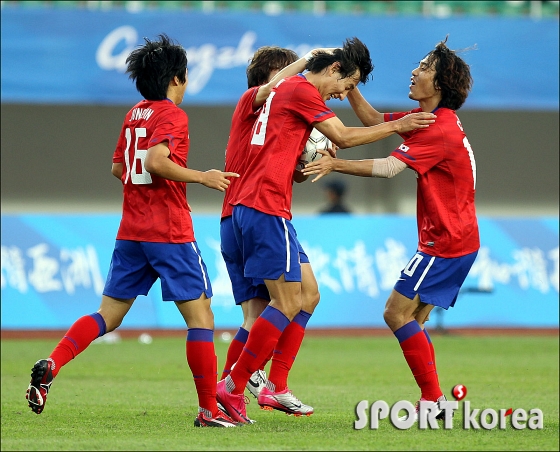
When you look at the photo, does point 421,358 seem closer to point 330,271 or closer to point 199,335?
point 199,335

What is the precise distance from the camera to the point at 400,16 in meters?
15.2

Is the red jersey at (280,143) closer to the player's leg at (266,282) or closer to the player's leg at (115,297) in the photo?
the player's leg at (266,282)

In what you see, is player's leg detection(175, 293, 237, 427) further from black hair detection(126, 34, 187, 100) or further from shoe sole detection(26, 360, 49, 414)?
black hair detection(126, 34, 187, 100)

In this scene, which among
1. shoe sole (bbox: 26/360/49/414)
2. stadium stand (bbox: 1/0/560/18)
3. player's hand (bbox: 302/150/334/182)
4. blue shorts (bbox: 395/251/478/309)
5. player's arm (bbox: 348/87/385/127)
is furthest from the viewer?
stadium stand (bbox: 1/0/560/18)

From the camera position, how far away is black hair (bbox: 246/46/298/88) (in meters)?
6.62

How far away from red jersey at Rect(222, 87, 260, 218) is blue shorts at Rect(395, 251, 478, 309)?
3.74ft

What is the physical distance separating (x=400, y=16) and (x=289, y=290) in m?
10.3

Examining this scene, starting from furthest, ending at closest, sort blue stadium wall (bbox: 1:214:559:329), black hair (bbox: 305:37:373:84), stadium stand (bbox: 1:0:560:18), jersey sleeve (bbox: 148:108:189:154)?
stadium stand (bbox: 1:0:560:18) < blue stadium wall (bbox: 1:214:559:329) < black hair (bbox: 305:37:373:84) < jersey sleeve (bbox: 148:108:189:154)

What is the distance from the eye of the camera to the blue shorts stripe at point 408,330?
6.06m

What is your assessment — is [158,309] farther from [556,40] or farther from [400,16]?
[556,40]

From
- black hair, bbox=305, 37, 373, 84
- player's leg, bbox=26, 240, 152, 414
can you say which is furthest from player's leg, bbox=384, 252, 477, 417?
player's leg, bbox=26, 240, 152, 414

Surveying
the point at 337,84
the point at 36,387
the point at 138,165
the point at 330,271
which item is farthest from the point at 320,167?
the point at 330,271

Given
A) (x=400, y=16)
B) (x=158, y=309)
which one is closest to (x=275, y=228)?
(x=158, y=309)

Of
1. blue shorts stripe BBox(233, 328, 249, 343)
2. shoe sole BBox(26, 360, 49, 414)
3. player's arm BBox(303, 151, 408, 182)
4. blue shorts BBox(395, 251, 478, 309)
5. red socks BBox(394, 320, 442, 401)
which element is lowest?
shoe sole BBox(26, 360, 49, 414)
